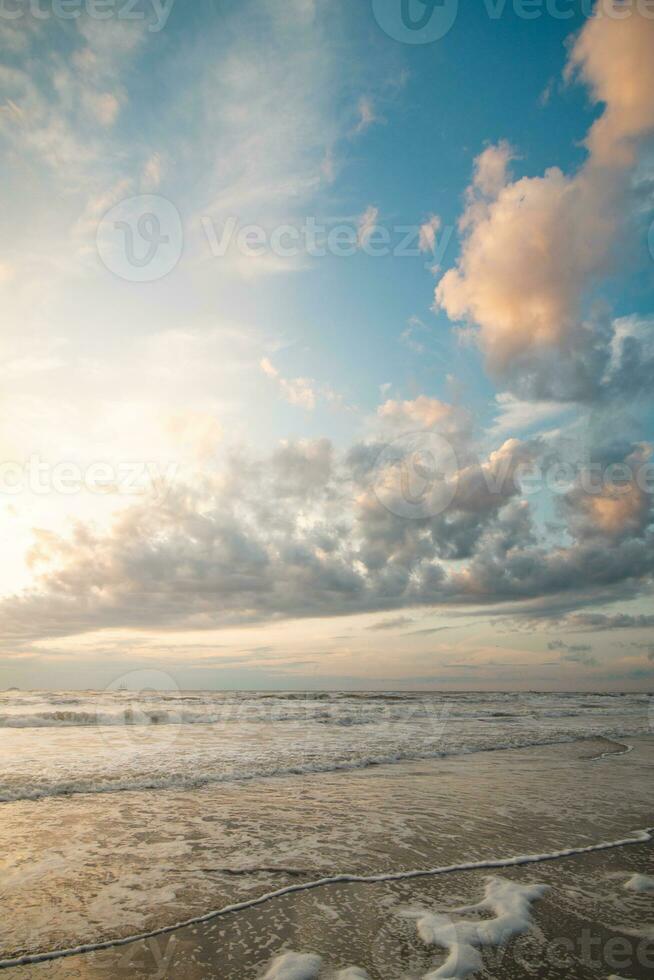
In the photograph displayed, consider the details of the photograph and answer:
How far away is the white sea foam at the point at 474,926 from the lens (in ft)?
13.3

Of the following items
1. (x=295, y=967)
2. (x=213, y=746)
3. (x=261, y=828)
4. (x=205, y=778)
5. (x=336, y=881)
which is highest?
(x=295, y=967)

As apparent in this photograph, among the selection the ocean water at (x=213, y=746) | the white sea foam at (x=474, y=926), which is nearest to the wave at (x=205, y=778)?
the ocean water at (x=213, y=746)

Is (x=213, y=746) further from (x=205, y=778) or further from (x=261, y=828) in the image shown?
(x=261, y=828)

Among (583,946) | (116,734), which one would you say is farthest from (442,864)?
(116,734)

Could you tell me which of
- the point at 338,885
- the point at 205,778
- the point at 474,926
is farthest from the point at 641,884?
the point at 205,778

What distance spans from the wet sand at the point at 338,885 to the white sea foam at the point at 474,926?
0.09 metres

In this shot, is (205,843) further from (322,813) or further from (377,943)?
(377,943)

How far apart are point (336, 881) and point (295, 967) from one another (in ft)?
5.88

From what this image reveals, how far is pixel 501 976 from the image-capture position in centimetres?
386

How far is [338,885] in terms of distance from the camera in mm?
5586

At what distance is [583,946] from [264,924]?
8.75 ft

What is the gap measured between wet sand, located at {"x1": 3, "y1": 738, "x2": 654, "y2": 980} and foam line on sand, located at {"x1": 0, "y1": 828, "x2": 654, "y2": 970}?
A: 0.28ft

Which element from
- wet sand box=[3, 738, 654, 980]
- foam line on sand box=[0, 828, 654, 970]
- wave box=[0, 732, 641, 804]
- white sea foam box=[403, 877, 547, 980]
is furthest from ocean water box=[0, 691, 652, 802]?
white sea foam box=[403, 877, 547, 980]

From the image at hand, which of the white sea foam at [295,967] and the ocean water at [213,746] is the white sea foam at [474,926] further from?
the ocean water at [213,746]
